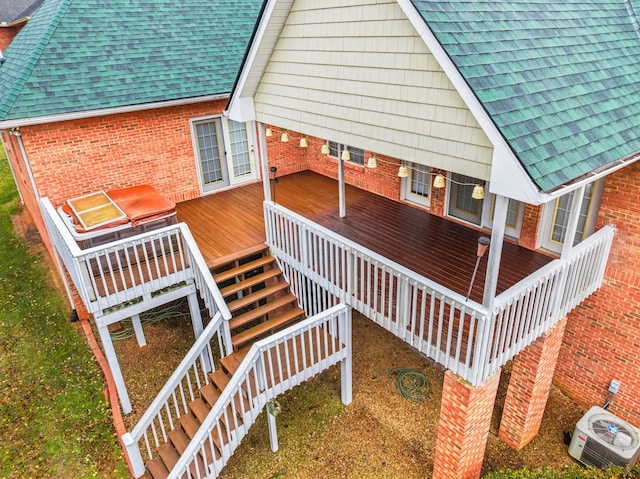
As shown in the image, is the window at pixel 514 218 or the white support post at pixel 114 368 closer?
the window at pixel 514 218

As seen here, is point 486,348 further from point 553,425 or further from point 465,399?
point 553,425

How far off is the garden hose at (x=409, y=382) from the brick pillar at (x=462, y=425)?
1943 mm

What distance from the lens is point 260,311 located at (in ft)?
29.7

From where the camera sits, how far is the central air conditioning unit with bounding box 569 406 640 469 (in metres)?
7.41

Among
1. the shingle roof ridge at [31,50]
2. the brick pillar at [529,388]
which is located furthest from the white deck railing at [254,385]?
the shingle roof ridge at [31,50]

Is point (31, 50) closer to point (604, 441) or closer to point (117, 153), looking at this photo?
point (117, 153)

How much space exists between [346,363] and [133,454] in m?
4.01

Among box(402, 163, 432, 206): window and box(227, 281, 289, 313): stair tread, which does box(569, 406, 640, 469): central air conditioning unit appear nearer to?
box(402, 163, 432, 206): window

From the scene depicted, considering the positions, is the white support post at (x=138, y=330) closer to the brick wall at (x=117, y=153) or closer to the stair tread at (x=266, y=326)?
the stair tread at (x=266, y=326)

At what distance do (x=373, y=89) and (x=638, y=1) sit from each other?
5664 millimetres

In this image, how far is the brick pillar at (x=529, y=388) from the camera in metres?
7.37

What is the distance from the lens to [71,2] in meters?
11.5

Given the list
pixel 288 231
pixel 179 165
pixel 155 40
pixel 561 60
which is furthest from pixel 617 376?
pixel 155 40

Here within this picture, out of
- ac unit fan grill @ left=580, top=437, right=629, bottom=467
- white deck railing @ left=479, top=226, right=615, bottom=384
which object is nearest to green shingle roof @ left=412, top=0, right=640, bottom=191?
white deck railing @ left=479, top=226, right=615, bottom=384
